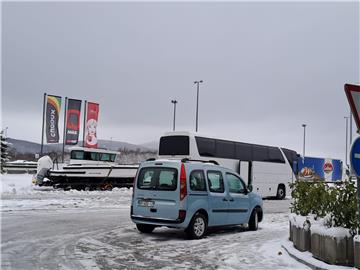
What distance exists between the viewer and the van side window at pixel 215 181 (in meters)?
12.4

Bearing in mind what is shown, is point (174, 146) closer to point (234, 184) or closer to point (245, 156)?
point (245, 156)

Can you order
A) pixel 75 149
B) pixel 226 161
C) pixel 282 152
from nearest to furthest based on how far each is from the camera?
pixel 226 161, pixel 282 152, pixel 75 149

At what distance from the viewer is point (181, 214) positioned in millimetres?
11430

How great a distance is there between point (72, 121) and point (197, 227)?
30.2 m

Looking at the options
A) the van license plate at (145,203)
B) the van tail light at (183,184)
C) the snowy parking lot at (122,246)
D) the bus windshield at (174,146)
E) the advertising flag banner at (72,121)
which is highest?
the advertising flag banner at (72,121)

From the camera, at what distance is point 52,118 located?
38750 mm

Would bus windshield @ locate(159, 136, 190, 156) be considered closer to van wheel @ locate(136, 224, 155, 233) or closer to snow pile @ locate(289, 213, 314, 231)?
van wheel @ locate(136, 224, 155, 233)

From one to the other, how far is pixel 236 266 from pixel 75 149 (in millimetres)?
29479

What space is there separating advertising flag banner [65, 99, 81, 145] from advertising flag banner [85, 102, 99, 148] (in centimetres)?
102

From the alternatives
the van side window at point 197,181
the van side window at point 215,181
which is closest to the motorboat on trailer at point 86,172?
the van side window at point 215,181

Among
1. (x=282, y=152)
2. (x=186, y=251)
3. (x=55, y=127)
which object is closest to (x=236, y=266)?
(x=186, y=251)

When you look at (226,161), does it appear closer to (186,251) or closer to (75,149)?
(75,149)

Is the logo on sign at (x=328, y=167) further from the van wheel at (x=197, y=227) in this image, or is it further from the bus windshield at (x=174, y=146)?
the van wheel at (x=197, y=227)

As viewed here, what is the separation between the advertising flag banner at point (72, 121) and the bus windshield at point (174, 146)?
15.5 m
